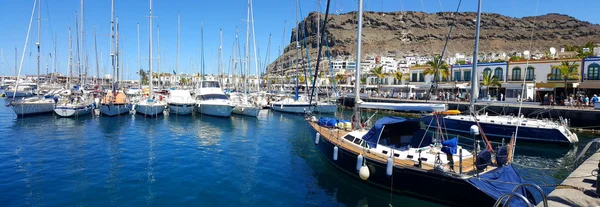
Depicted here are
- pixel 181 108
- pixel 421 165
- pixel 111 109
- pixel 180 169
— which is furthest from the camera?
pixel 181 108

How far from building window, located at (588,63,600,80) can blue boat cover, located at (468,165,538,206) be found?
41.6 metres

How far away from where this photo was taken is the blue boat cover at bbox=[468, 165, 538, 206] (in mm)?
9938

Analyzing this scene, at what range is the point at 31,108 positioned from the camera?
1412 inches

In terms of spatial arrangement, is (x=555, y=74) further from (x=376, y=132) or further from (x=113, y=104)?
(x=113, y=104)

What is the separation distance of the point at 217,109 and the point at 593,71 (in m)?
44.9

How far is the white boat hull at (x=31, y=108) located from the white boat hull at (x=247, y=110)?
2013 cm

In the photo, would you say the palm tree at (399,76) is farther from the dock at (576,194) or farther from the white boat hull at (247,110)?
the dock at (576,194)

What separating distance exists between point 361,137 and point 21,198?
13254mm

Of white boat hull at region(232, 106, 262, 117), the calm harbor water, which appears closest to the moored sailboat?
the calm harbor water

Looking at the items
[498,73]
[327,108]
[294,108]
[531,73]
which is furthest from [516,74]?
[294,108]

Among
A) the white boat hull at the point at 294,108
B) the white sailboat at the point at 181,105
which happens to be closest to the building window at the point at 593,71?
the white boat hull at the point at 294,108

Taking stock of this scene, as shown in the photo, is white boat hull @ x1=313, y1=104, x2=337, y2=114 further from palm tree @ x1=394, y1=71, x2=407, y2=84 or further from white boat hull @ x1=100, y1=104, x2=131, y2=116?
palm tree @ x1=394, y1=71, x2=407, y2=84

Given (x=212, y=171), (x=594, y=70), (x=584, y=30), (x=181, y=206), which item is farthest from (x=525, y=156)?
(x=584, y=30)

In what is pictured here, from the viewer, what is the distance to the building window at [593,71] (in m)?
40.6
